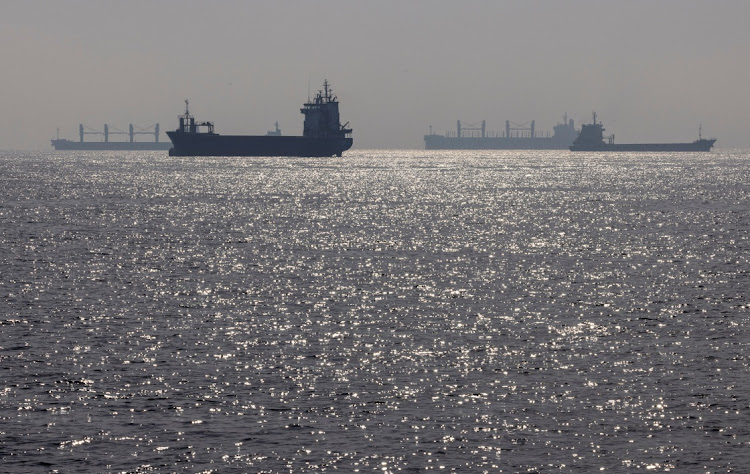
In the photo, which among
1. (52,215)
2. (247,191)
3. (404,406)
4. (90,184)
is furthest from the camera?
(90,184)

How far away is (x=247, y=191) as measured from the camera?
145 metres

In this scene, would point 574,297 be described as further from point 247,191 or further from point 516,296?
point 247,191

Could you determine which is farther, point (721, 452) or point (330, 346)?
point (330, 346)

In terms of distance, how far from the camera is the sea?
24.4 m

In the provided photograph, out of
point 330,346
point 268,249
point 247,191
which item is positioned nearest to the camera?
point 330,346

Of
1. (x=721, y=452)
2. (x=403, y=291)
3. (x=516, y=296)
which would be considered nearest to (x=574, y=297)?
(x=516, y=296)

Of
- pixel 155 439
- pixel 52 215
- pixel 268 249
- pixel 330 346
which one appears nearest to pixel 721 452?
pixel 155 439

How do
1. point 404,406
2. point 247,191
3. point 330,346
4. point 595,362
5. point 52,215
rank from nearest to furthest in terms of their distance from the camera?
1. point 404,406
2. point 595,362
3. point 330,346
4. point 52,215
5. point 247,191

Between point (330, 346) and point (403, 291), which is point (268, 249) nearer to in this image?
point (403, 291)

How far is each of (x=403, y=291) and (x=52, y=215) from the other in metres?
58.5

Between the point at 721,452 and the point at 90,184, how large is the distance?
508 feet

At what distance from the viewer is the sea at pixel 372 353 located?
2439cm

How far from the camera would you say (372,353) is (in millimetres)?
34875

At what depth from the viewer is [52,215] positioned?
9956 centimetres
